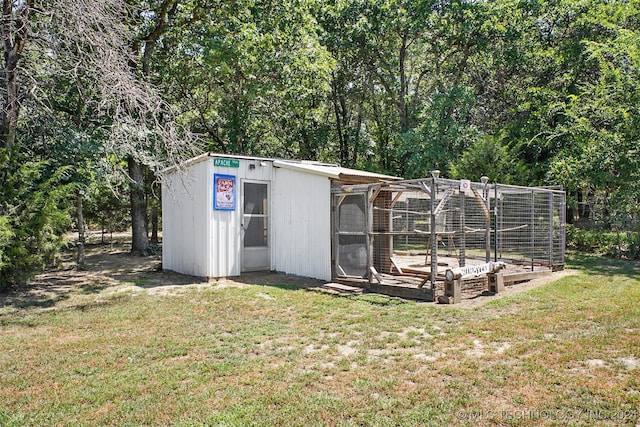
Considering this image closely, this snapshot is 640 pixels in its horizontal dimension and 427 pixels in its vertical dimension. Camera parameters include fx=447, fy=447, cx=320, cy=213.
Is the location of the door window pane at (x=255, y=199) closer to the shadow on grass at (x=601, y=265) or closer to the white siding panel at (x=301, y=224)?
the white siding panel at (x=301, y=224)

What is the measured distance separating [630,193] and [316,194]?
29.1ft

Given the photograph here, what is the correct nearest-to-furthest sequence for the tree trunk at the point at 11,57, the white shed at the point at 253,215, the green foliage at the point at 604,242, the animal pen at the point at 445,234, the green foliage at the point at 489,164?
the tree trunk at the point at 11,57
the animal pen at the point at 445,234
the white shed at the point at 253,215
the green foliage at the point at 604,242
the green foliage at the point at 489,164

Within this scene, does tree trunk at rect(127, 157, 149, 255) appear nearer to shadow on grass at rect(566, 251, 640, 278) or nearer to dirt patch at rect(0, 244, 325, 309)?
dirt patch at rect(0, 244, 325, 309)

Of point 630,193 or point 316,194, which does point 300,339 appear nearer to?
point 316,194

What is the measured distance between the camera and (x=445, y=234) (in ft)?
23.5

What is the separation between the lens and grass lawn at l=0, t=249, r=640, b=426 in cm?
320

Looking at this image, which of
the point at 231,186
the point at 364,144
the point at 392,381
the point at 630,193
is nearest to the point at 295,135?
the point at 364,144

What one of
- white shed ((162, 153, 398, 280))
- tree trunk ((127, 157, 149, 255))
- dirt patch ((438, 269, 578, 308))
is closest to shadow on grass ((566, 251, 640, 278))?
dirt patch ((438, 269, 578, 308))

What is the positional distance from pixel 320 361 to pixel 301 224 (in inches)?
198

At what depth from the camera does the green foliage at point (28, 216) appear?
721cm

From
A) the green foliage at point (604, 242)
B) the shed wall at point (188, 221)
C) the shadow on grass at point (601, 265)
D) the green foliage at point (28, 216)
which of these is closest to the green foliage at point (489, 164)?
the green foliage at point (604, 242)

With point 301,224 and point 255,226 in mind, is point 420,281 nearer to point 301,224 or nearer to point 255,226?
point 301,224

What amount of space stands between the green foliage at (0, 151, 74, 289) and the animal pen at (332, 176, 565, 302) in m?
4.98

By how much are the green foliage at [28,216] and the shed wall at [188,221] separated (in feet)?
6.39
